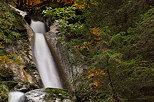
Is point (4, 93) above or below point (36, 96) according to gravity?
above

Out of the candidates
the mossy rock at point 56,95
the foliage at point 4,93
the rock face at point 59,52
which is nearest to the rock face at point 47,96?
the mossy rock at point 56,95

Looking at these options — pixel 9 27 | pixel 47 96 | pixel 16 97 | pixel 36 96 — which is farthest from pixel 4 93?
pixel 9 27

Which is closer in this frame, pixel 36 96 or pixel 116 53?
pixel 116 53

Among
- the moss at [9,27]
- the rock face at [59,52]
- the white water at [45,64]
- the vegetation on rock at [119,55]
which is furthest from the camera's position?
the rock face at [59,52]

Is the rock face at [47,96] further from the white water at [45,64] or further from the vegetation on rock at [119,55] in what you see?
the white water at [45,64]

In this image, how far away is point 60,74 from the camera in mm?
9922

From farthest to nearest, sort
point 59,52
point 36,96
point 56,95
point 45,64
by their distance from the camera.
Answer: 1. point 59,52
2. point 45,64
3. point 56,95
4. point 36,96

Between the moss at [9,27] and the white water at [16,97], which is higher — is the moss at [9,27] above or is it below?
above

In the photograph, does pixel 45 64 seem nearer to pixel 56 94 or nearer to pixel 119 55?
pixel 56 94

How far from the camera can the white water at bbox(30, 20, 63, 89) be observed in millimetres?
9180

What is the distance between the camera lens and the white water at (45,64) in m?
9.18

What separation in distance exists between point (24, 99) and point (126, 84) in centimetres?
384

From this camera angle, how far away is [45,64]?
10047 mm

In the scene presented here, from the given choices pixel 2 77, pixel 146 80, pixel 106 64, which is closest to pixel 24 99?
pixel 2 77
